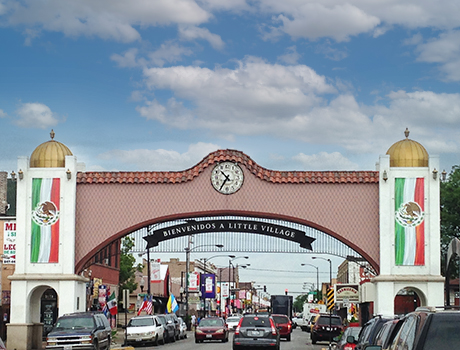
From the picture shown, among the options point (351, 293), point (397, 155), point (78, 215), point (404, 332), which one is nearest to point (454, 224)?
point (351, 293)

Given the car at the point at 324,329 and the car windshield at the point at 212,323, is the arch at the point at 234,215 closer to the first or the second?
the car at the point at 324,329

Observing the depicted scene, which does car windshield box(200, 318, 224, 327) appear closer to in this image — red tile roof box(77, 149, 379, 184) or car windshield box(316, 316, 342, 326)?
car windshield box(316, 316, 342, 326)

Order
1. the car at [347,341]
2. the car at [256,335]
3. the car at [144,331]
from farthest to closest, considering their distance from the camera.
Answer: the car at [144,331] → the car at [256,335] → the car at [347,341]

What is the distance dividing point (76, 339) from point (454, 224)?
1398 inches

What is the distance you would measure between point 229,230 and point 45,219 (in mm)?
8224

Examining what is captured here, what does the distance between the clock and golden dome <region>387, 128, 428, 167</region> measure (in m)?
6.71

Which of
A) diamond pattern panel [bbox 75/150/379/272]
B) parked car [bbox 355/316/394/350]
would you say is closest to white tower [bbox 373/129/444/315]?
diamond pattern panel [bbox 75/150/379/272]

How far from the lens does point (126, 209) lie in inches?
1328

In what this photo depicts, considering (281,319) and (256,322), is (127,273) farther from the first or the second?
(256,322)

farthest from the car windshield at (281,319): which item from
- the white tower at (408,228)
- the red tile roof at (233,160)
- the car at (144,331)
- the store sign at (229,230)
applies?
the red tile roof at (233,160)

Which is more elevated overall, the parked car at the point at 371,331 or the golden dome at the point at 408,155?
the golden dome at the point at 408,155

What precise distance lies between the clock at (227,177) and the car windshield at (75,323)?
357 inches

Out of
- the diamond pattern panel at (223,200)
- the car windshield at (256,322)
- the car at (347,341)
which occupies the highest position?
the diamond pattern panel at (223,200)

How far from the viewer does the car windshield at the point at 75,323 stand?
88.3 ft
